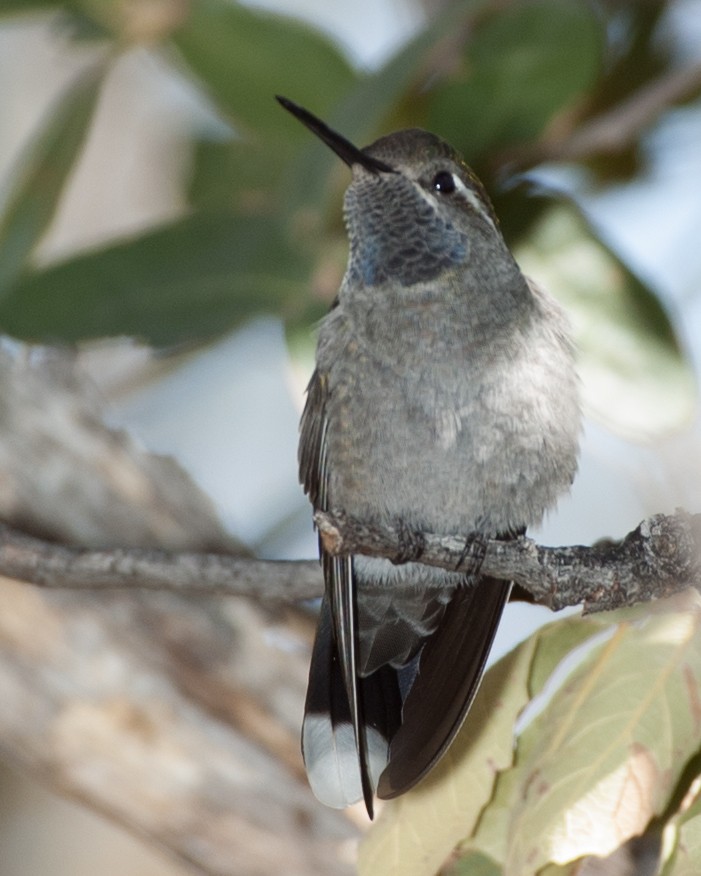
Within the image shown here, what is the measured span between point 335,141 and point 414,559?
31.9 inches

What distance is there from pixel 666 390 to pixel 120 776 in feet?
4.37

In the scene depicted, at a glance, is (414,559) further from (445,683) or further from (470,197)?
(470,197)

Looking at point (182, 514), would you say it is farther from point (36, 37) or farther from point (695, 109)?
point (36, 37)

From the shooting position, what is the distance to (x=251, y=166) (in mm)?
3439

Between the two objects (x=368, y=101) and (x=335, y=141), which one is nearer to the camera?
(x=335, y=141)

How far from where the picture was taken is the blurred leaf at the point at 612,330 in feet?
7.59

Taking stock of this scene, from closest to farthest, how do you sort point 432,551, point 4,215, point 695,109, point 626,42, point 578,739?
point 578,739 < point 432,551 < point 4,215 < point 695,109 < point 626,42

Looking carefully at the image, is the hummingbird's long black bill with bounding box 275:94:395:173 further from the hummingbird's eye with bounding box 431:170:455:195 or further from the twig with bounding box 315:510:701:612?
the twig with bounding box 315:510:701:612

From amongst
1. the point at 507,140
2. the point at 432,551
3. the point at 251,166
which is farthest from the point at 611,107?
the point at 432,551

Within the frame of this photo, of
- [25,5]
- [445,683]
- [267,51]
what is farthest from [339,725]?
[25,5]

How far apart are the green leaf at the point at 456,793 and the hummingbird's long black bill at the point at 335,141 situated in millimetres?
959

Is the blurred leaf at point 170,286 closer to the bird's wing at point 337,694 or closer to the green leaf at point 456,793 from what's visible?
the bird's wing at point 337,694

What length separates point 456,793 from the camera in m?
1.70

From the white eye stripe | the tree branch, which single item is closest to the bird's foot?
the tree branch
